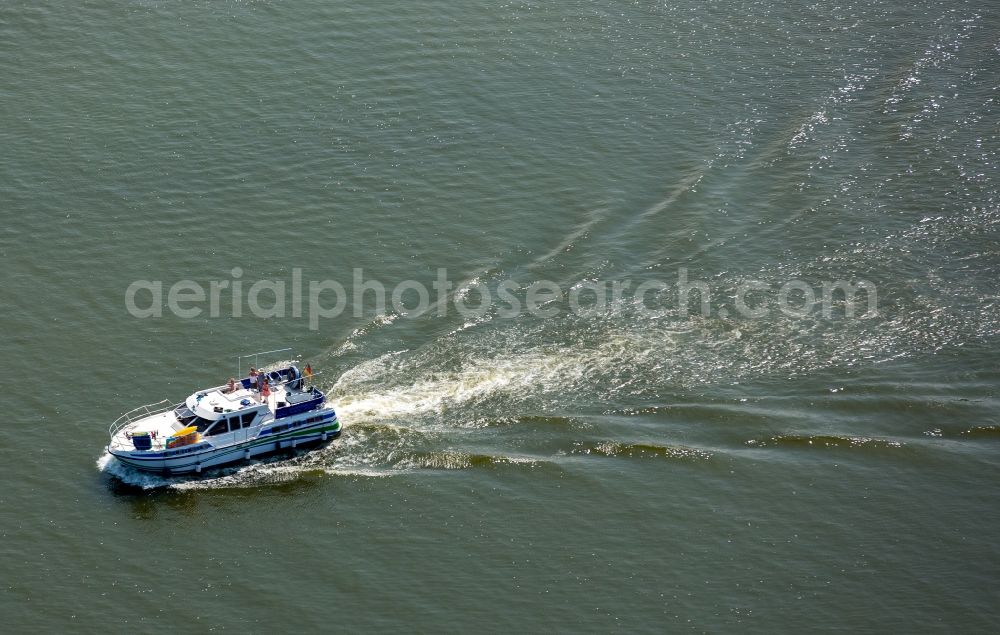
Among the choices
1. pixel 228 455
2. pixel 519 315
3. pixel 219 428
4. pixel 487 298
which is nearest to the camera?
pixel 219 428

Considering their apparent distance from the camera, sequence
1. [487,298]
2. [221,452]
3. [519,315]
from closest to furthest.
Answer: [221,452] → [519,315] → [487,298]

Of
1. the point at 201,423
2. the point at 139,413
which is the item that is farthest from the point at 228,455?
the point at 139,413

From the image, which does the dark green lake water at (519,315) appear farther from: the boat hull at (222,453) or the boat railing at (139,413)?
the boat railing at (139,413)

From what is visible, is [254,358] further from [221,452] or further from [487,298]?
[487,298]

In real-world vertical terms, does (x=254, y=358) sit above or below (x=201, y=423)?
above

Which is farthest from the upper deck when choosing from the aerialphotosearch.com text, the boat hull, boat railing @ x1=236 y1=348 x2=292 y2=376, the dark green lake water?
the aerialphotosearch.com text

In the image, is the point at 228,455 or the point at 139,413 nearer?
the point at 228,455

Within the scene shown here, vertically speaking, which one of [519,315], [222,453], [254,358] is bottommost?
[222,453]

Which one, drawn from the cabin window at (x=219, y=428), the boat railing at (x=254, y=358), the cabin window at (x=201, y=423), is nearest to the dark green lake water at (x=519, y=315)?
the boat railing at (x=254, y=358)

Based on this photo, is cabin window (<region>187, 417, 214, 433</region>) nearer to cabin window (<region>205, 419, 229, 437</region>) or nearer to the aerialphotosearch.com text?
cabin window (<region>205, 419, 229, 437</region>)
